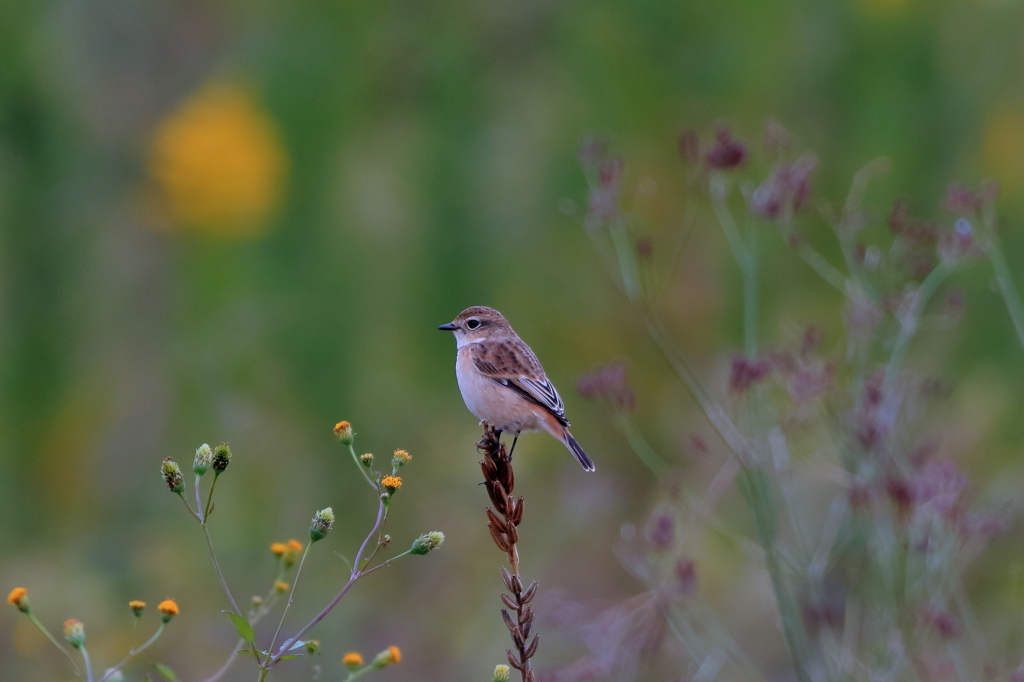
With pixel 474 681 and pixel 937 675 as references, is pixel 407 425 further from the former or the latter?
pixel 937 675

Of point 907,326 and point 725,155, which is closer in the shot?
point 907,326

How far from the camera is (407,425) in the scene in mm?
6109

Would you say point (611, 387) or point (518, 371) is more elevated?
point (518, 371)

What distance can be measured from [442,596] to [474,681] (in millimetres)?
625

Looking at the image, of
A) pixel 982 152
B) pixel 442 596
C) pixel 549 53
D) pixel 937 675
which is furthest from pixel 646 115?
pixel 937 675

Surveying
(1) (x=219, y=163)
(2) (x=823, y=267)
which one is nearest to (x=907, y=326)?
(2) (x=823, y=267)

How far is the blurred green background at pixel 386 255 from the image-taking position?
17.9ft

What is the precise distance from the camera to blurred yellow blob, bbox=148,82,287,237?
6789 millimetres

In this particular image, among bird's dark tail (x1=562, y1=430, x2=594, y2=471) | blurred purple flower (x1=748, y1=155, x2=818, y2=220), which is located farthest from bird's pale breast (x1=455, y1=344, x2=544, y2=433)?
blurred purple flower (x1=748, y1=155, x2=818, y2=220)

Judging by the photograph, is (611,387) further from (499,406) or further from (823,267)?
(823,267)

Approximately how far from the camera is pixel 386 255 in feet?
22.1

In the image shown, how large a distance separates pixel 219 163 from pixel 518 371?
4254 mm

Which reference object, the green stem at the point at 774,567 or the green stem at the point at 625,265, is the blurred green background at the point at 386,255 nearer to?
the green stem at the point at 625,265

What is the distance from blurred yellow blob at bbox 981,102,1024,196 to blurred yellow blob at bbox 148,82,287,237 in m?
4.63
